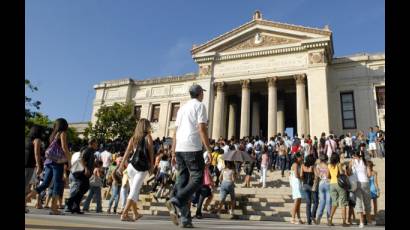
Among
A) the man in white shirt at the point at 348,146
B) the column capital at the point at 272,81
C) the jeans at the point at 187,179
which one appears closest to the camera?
the jeans at the point at 187,179

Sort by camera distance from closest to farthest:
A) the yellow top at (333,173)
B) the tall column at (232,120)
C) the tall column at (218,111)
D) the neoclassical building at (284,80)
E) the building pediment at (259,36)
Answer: the yellow top at (333,173), the neoclassical building at (284,80), the building pediment at (259,36), the tall column at (218,111), the tall column at (232,120)

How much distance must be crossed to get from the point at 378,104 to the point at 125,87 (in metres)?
24.5

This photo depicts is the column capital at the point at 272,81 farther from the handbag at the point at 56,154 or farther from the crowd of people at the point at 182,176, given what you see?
the handbag at the point at 56,154

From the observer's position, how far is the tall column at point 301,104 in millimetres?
25234

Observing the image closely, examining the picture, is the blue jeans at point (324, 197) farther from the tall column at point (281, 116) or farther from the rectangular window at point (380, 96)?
the tall column at point (281, 116)

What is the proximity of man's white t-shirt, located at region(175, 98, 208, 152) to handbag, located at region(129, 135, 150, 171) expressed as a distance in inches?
38.7

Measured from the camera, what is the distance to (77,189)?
7305 millimetres

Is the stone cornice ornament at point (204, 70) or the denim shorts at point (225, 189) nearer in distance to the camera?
the denim shorts at point (225, 189)

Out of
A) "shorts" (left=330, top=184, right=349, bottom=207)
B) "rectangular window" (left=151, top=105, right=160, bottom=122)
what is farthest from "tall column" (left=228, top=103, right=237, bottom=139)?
"shorts" (left=330, top=184, right=349, bottom=207)

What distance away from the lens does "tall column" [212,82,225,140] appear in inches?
1104

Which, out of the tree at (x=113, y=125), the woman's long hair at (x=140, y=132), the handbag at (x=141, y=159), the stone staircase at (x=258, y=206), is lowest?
the stone staircase at (x=258, y=206)

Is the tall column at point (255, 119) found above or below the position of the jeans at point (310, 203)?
above

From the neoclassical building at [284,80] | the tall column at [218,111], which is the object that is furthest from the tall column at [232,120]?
the tall column at [218,111]

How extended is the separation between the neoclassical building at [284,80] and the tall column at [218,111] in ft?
0.28
